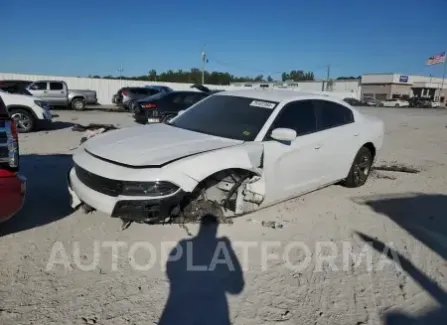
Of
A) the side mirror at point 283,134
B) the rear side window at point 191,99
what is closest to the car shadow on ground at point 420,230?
the side mirror at point 283,134

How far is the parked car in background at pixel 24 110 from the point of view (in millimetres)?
11180

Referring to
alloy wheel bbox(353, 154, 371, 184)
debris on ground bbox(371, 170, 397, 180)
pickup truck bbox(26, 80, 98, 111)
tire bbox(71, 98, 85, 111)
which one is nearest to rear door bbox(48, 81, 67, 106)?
pickup truck bbox(26, 80, 98, 111)

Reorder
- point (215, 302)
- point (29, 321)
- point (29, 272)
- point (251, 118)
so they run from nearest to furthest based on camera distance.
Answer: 1. point (29, 321)
2. point (215, 302)
3. point (29, 272)
4. point (251, 118)

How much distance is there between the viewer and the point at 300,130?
5.05 metres

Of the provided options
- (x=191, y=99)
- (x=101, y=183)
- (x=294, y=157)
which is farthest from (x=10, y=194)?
(x=191, y=99)

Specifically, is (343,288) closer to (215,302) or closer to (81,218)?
(215,302)

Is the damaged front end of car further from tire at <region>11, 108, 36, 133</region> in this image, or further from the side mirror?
tire at <region>11, 108, 36, 133</region>

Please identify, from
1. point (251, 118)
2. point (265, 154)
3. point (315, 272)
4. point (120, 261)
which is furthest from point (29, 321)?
point (251, 118)

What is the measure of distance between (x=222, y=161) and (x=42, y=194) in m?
2.80

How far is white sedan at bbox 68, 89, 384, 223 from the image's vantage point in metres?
3.67

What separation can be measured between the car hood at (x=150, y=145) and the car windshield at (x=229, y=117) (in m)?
0.21

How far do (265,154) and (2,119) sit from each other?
2657 millimetres

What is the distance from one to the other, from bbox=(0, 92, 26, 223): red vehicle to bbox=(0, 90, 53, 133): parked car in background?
8881 mm

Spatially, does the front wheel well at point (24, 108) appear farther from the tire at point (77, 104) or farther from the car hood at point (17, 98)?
the tire at point (77, 104)
